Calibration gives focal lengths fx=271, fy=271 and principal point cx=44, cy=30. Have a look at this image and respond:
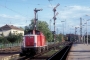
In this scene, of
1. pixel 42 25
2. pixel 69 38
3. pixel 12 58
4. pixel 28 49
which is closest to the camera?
pixel 12 58

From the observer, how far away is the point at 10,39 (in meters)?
82.2

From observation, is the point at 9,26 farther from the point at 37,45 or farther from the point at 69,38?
the point at 37,45

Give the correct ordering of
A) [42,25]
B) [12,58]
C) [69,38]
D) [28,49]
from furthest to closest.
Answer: [69,38], [42,25], [28,49], [12,58]

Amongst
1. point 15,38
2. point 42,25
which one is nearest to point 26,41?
point 15,38

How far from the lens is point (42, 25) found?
115500 mm

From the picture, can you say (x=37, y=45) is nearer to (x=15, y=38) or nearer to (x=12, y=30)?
(x=15, y=38)

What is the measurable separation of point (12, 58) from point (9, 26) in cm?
9438

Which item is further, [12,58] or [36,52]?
[36,52]

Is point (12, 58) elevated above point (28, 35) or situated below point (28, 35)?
below

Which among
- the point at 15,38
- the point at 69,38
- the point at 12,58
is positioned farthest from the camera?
the point at 69,38

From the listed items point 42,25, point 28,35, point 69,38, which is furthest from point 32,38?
point 69,38

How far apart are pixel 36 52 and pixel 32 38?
184 cm

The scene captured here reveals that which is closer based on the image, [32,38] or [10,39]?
[32,38]

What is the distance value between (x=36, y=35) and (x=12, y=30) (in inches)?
3439
